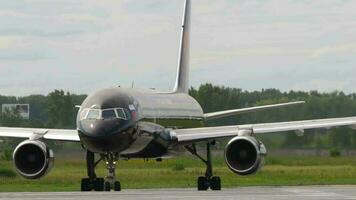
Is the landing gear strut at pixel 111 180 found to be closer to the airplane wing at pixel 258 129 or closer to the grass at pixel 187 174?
the airplane wing at pixel 258 129

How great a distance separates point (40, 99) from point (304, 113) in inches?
1030

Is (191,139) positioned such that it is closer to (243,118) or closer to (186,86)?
(186,86)

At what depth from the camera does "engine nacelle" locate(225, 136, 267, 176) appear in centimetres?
4369

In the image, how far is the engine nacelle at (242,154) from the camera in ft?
143

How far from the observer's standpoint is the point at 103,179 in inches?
1799

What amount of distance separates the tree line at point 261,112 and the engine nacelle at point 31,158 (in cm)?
2156

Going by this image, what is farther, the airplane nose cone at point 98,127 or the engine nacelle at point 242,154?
the engine nacelle at point 242,154

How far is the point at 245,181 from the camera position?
2227 inches

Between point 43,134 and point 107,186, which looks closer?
point 107,186

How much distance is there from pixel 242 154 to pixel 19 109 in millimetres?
44495

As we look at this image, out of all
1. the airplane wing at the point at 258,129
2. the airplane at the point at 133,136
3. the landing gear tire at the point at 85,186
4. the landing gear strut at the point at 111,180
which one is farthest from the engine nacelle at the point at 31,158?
the airplane wing at the point at 258,129

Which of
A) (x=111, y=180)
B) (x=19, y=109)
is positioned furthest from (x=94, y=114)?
(x=19, y=109)

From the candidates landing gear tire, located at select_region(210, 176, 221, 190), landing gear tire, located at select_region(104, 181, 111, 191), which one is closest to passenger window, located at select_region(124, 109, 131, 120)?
landing gear tire, located at select_region(104, 181, 111, 191)

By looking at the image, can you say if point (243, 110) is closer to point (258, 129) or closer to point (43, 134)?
point (258, 129)
